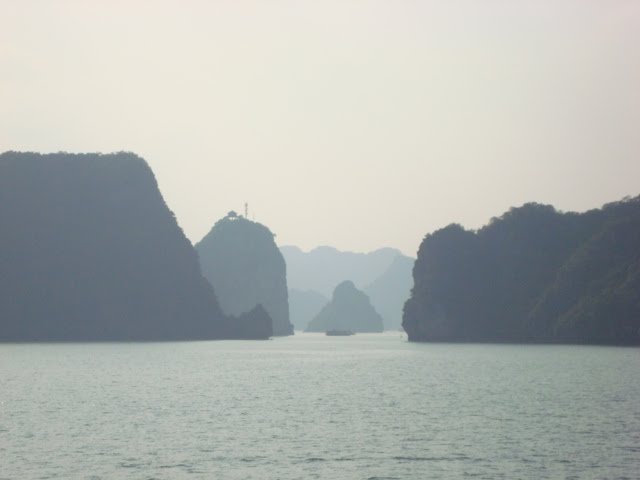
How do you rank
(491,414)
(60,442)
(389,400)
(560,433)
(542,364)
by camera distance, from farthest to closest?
1. (542,364)
2. (389,400)
3. (491,414)
4. (560,433)
5. (60,442)

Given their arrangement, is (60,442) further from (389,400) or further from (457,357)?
(457,357)

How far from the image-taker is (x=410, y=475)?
46.1 metres

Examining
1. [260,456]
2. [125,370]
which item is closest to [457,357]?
[125,370]

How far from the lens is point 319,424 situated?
212ft

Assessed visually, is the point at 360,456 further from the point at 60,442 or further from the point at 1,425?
the point at 1,425

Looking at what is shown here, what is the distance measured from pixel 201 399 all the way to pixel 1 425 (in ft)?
75.8

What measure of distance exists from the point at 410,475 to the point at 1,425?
97.8 feet

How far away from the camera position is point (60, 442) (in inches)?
2164

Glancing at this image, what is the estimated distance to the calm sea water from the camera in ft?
157

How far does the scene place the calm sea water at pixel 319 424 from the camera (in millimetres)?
47969

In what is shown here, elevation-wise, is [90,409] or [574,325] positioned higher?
[574,325]

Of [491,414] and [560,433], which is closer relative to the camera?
[560,433]

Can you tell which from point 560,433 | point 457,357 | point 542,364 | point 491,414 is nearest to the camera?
point 560,433

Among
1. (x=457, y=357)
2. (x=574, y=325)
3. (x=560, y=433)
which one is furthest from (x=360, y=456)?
(x=574, y=325)
